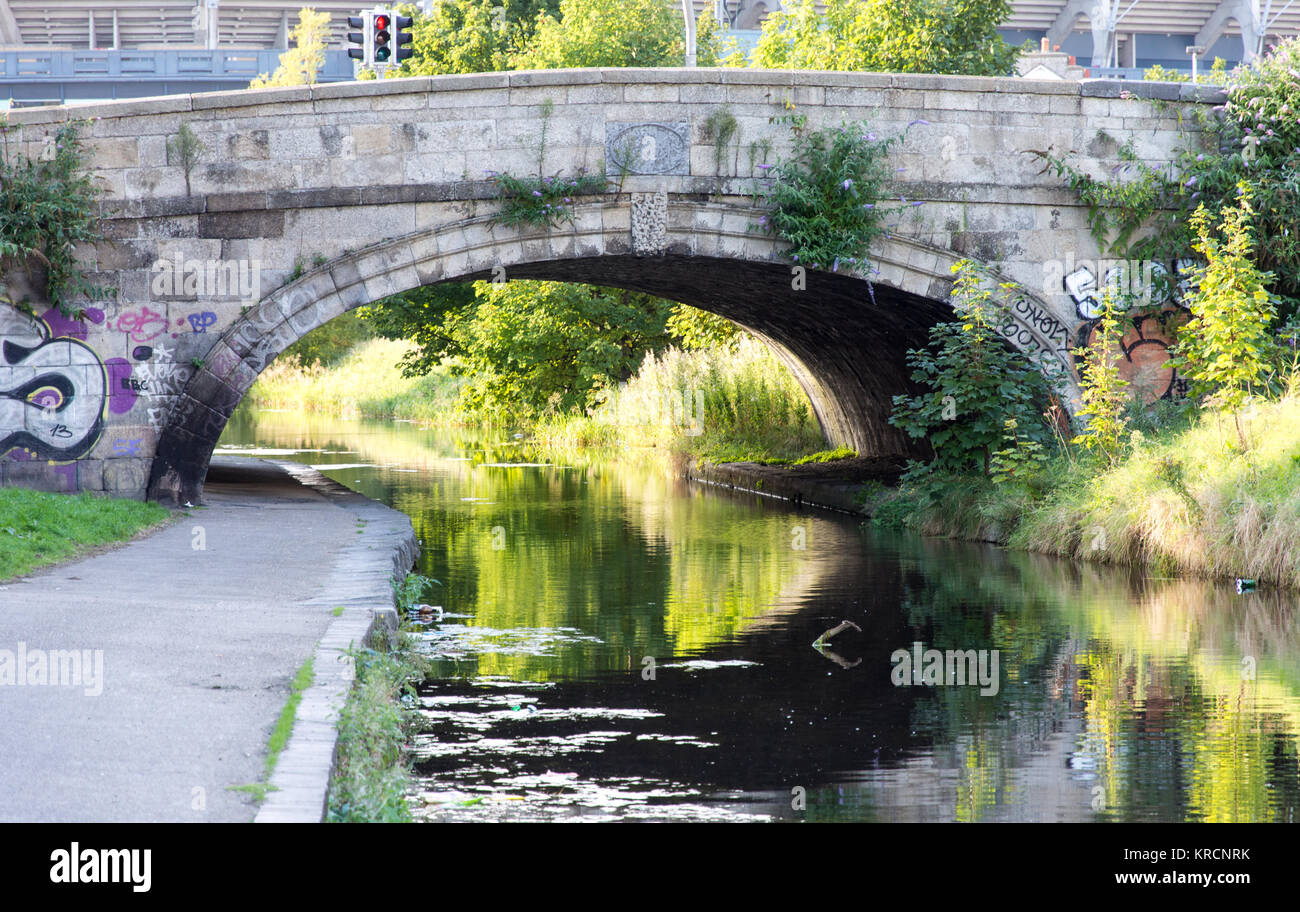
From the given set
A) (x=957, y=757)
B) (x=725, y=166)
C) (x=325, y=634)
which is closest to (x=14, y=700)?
(x=325, y=634)

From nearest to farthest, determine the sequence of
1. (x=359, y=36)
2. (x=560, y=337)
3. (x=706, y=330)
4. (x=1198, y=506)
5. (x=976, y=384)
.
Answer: (x=1198, y=506)
(x=976, y=384)
(x=359, y=36)
(x=706, y=330)
(x=560, y=337)

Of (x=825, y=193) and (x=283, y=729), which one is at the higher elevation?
(x=825, y=193)

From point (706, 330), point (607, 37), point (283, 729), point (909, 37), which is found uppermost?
point (607, 37)

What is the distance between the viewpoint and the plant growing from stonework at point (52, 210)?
1145cm

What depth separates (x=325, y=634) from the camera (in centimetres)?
646

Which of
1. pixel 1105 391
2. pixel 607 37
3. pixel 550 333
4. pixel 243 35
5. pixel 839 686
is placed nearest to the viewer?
pixel 839 686

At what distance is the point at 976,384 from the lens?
12922mm

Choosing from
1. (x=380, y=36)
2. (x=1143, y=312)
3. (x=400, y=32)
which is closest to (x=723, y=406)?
(x=400, y=32)

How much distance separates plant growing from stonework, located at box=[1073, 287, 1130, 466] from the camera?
12367mm

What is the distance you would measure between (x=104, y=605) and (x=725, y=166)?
7291 mm

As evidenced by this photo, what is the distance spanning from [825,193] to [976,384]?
2126 millimetres

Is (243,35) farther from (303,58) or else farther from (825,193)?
(825,193)

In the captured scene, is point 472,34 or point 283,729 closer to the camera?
point 283,729

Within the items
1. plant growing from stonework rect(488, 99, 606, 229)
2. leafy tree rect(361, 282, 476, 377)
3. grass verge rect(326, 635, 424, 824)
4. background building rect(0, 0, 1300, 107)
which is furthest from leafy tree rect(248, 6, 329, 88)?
grass verge rect(326, 635, 424, 824)
